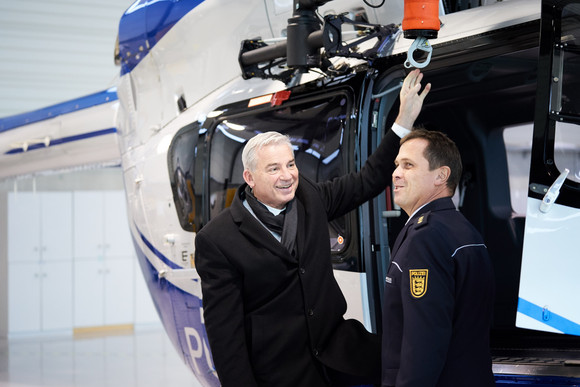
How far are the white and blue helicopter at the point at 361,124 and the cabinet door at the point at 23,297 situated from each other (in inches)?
287

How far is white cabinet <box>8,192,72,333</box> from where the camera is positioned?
11711 mm

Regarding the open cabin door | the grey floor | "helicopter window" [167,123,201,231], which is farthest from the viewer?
the grey floor

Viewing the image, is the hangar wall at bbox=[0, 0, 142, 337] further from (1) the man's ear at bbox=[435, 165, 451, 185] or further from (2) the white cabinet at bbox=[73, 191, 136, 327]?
(1) the man's ear at bbox=[435, 165, 451, 185]

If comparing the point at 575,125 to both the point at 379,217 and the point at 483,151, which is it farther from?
the point at 483,151

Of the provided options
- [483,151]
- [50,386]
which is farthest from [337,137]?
[50,386]

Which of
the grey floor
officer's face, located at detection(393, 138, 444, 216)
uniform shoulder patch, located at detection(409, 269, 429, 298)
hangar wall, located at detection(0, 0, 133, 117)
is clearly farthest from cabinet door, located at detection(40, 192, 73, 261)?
uniform shoulder patch, located at detection(409, 269, 429, 298)

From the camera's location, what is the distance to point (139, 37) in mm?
5000

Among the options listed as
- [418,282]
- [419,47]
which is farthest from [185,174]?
[418,282]

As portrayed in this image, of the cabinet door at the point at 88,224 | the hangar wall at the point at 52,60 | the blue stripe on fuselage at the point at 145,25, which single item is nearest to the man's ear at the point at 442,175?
the blue stripe on fuselage at the point at 145,25

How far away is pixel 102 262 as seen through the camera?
1221 cm

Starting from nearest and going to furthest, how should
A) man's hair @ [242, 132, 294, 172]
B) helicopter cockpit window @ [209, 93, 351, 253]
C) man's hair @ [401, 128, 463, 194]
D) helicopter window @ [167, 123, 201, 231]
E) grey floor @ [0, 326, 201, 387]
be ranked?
man's hair @ [401, 128, 463, 194] → man's hair @ [242, 132, 294, 172] → helicopter cockpit window @ [209, 93, 351, 253] → helicopter window @ [167, 123, 201, 231] → grey floor @ [0, 326, 201, 387]

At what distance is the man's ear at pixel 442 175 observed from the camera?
2.41 metres

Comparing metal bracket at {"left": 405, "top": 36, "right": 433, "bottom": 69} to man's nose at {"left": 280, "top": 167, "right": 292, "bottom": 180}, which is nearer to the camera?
man's nose at {"left": 280, "top": 167, "right": 292, "bottom": 180}

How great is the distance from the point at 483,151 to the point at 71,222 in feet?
29.8
